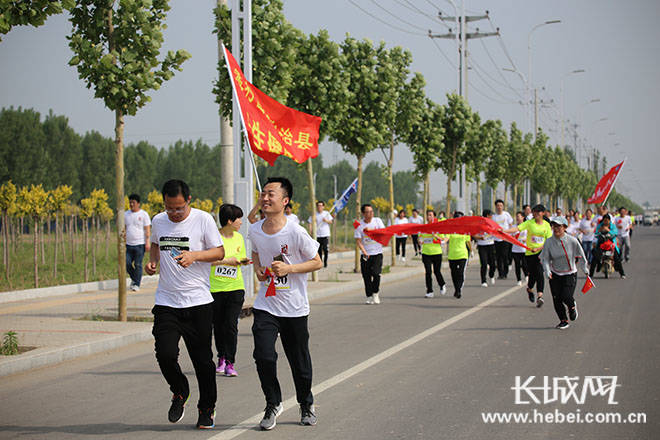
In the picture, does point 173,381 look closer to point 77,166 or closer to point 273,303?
→ point 273,303

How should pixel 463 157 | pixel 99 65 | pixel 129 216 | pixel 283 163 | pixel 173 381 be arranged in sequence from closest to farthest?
pixel 173 381
pixel 99 65
pixel 129 216
pixel 463 157
pixel 283 163

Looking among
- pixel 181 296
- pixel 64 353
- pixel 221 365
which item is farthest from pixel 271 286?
pixel 64 353

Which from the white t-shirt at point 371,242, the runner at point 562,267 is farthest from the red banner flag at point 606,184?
the runner at point 562,267

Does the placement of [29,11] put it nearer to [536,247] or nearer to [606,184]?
[536,247]

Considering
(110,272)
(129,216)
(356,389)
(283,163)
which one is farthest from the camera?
(283,163)

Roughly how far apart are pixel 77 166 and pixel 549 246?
55083 millimetres

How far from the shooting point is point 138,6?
12.3 m

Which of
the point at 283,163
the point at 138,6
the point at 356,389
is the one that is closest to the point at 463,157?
the point at 138,6

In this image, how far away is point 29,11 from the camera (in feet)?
30.4

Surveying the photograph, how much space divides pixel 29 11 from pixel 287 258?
517 centimetres

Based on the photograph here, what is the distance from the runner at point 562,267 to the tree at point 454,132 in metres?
23.8

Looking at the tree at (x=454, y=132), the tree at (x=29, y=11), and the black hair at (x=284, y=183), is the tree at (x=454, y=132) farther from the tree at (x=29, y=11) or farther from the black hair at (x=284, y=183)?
the black hair at (x=284, y=183)

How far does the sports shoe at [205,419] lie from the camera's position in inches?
247

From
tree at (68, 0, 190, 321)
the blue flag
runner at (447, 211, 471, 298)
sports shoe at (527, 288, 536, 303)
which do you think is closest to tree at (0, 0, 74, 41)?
tree at (68, 0, 190, 321)
